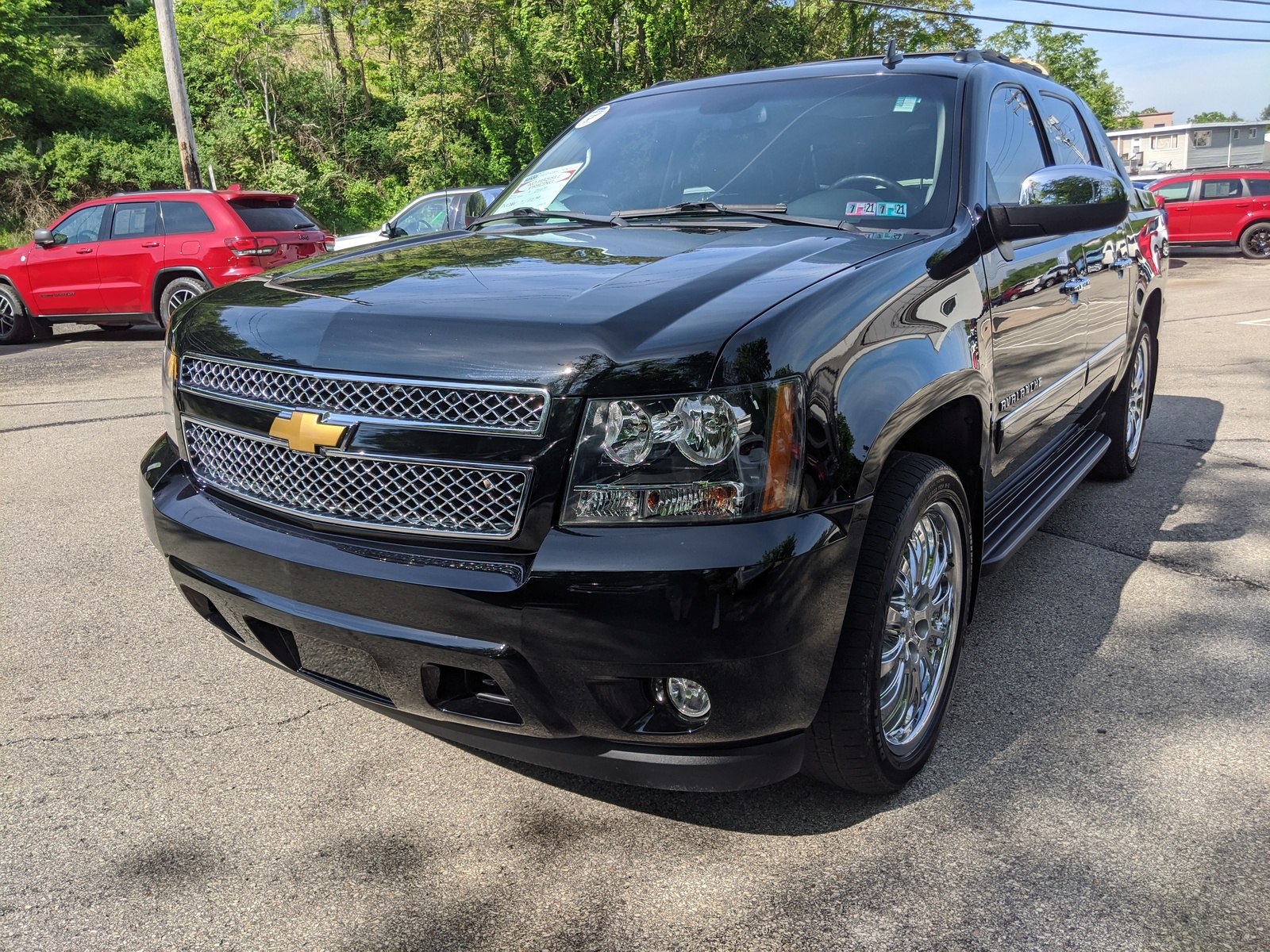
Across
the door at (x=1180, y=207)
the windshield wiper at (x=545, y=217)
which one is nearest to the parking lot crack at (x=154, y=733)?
the windshield wiper at (x=545, y=217)

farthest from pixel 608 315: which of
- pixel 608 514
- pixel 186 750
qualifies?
pixel 186 750

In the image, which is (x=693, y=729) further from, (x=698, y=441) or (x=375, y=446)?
(x=375, y=446)

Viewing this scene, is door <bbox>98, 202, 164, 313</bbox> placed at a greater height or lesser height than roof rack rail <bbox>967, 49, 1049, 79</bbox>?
lesser

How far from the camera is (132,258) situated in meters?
12.0

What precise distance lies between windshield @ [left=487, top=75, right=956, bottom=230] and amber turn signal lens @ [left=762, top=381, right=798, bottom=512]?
3.91ft

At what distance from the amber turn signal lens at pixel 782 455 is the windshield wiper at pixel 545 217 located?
1.42 meters

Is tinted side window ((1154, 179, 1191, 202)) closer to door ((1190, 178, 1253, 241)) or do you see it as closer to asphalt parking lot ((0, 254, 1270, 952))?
door ((1190, 178, 1253, 241))

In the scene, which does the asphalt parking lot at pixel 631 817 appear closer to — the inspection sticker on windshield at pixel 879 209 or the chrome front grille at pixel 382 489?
the chrome front grille at pixel 382 489

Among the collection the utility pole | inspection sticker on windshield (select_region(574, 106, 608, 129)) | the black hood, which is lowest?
the black hood

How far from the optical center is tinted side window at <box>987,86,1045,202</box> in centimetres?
330

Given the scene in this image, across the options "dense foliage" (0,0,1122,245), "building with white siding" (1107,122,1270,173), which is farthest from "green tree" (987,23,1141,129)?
"dense foliage" (0,0,1122,245)

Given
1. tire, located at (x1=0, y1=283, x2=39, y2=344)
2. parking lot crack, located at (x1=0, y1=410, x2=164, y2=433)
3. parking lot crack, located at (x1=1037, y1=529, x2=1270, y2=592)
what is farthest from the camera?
tire, located at (x1=0, y1=283, x2=39, y2=344)

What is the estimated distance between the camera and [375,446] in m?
2.16

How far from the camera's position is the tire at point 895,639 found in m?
2.23
